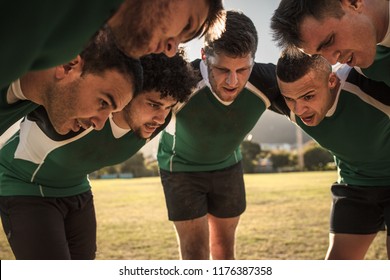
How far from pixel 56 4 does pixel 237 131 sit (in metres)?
1.31

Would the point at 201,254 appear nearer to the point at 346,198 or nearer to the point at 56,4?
the point at 346,198

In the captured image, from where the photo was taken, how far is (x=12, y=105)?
1.04 metres

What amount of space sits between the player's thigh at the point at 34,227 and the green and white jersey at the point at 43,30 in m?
1.00

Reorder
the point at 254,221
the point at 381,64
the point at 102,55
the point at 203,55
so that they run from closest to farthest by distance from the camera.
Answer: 1. the point at 102,55
2. the point at 381,64
3. the point at 203,55
4. the point at 254,221

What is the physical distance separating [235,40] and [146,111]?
33 cm

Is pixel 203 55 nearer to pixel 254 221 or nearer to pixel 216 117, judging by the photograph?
pixel 216 117

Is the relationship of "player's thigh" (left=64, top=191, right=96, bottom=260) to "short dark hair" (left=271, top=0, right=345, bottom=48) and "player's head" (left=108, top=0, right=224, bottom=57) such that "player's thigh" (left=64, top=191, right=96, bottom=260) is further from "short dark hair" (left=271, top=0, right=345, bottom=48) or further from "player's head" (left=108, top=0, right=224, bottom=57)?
"player's head" (left=108, top=0, right=224, bottom=57)

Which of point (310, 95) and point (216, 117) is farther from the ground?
point (310, 95)

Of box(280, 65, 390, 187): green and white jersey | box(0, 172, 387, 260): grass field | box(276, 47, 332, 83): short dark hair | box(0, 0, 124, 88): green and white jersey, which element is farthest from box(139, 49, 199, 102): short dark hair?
box(0, 172, 387, 260): grass field

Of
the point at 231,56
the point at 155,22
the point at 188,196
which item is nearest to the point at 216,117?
the point at 231,56

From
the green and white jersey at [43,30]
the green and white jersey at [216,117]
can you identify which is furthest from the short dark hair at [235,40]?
the green and white jersey at [43,30]

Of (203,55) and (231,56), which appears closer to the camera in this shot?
(231,56)

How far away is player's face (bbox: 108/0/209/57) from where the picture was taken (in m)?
0.69
